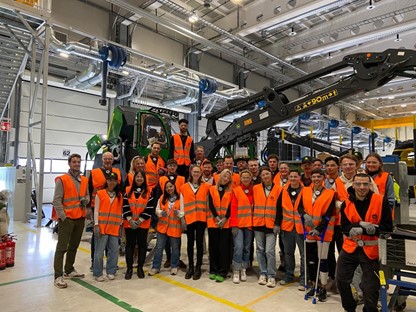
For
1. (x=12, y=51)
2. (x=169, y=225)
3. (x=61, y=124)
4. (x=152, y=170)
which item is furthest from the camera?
(x=61, y=124)

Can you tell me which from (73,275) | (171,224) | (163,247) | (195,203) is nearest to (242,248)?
(195,203)

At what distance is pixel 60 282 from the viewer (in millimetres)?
4496

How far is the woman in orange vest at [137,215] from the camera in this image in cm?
493

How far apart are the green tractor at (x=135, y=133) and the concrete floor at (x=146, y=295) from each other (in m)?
2.60

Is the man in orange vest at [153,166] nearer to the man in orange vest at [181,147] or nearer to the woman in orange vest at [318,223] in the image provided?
the man in orange vest at [181,147]

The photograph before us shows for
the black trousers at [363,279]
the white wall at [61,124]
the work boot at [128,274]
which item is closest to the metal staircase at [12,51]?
the white wall at [61,124]

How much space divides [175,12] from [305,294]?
10.2m

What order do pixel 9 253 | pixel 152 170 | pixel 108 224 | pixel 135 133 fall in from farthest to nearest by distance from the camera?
pixel 135 133, pixel 152 170, pixel 9 253, pixel 108 224

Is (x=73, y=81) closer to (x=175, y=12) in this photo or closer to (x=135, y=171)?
(x=175, y=12)

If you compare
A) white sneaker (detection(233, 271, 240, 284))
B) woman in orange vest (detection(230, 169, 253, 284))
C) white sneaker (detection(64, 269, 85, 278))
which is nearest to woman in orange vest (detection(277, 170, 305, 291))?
woman in orange vest (detection(230, 169, 253, 284))

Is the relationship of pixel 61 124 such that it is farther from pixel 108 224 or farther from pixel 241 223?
pixel 241 223

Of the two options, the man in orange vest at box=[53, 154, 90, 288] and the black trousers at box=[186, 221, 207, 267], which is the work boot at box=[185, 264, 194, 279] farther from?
the man in orange vest at box=[53, 154, 90, 288]

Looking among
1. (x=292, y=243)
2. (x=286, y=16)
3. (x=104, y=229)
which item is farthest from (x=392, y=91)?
(x=104, y=229)

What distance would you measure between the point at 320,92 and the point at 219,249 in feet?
10.0
